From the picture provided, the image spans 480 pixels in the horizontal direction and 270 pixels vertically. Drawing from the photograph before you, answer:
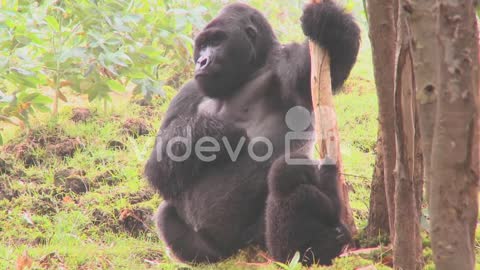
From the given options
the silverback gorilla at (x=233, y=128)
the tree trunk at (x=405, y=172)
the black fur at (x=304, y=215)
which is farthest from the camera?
the silverback gorilla at (x=233, y=128)

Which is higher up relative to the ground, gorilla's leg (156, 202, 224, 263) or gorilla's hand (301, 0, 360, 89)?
gorilla's hand (301, 0, 360, 89)

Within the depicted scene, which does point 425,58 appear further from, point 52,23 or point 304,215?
point 52,23

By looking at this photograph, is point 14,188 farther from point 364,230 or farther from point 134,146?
point 364,230

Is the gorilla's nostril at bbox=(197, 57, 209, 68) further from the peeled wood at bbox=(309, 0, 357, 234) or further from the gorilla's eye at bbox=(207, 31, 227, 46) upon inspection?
the peeled wood at bbox=(309, 0, 357, 234)

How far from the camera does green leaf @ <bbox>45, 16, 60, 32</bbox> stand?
5824mm

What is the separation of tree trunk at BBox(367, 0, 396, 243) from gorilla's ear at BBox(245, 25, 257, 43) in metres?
1.50

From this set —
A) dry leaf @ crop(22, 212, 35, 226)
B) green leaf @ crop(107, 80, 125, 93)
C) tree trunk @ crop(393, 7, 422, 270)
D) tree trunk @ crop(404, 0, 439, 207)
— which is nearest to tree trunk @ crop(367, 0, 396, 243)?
tree trunk @ crop(393, 7, 422, 270)

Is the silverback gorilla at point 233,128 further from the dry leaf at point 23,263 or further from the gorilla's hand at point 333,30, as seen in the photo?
the dry leaf at point 23,263

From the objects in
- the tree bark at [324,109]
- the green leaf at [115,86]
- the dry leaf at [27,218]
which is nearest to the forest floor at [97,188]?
the dry leaf at [27,218]

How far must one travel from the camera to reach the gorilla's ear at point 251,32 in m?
4.35

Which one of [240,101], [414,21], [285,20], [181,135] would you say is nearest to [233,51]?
[240,101]

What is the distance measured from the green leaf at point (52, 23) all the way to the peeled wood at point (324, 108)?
2.84 meters

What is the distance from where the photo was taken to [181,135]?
4223 millimetres

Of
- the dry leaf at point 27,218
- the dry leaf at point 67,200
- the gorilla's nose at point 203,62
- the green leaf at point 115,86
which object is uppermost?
the gorilla's nose at point 203,62
